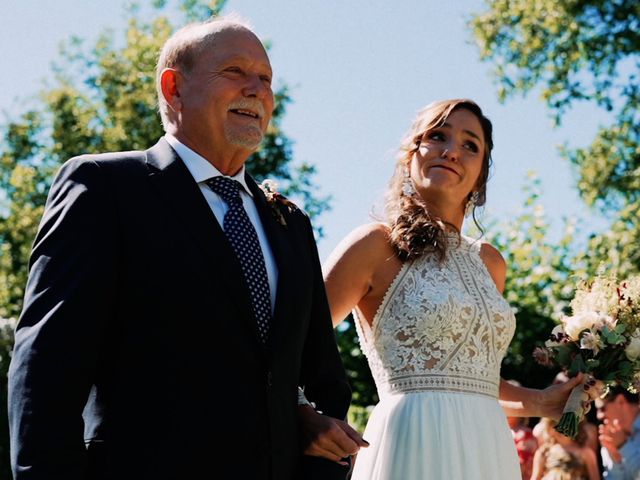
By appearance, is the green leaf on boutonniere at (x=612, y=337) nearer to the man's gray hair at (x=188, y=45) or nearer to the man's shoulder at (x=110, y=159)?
the man's gray hair at (x=188, y=45)

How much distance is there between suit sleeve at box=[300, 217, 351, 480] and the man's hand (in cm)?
10

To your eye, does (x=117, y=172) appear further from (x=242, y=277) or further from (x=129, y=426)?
(x=129, y=426)

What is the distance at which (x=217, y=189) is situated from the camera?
10.2ft

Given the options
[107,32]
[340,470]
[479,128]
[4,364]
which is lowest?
[340,470]

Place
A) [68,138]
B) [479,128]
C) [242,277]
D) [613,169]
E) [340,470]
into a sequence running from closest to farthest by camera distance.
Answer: [242,277] < [340,470] < [479,128] < [613,169] < [68,138]

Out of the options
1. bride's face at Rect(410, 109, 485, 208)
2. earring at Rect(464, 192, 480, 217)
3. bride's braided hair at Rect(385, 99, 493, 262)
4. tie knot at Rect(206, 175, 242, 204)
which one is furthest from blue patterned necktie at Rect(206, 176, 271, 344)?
earring at Rect(464, 192, 480, 217)

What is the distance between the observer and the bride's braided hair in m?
4.59

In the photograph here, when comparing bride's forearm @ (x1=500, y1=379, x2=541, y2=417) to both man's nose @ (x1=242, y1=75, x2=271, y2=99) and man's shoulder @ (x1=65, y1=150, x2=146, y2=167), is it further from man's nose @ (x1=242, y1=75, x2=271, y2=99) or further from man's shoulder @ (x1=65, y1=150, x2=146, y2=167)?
man's shoulder @ (x1=65, y1=150, x2=146, y2=167)

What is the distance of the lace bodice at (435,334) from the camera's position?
439 centimetres

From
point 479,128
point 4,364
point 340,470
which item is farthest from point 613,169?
point 340,470

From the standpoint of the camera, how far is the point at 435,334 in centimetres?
438

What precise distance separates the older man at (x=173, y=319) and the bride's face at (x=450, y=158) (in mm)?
1737

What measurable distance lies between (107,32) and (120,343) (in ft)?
90.6

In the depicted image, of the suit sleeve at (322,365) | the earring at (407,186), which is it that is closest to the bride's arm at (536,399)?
the earring at (407,186)
